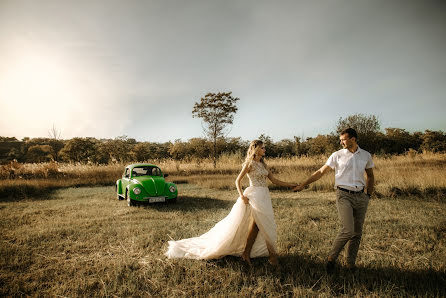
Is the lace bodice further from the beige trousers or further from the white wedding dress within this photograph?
the beige trousers

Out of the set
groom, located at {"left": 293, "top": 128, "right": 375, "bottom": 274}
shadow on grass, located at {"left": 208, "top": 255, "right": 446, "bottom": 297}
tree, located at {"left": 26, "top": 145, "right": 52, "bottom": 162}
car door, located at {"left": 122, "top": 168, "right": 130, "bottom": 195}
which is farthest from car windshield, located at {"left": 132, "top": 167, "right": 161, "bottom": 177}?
tree, located at {"left": 26, "top": 145, "right": 52, "bottom": 162}

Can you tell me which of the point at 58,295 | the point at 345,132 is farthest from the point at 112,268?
the point at 345,132

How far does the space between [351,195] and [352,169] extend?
39 centimetres

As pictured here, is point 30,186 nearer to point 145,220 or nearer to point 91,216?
point 91,216

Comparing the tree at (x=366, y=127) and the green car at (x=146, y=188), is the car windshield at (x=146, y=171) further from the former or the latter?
the tree at (x=366, y=127)

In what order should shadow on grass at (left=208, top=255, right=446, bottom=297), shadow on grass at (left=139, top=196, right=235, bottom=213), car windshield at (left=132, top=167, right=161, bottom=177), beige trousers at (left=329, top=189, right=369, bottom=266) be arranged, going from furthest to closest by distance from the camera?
car windshield at (left=132, top=167, right=161, bottom=177) < shadow on grass at (left=139, top=196, right=235, bottom=213) < beige trousers at (left=329, top=189, right=369, bottom=266) < shadow on grass at (left=208, top=255, right=446, bottom=297)

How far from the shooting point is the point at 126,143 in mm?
33344

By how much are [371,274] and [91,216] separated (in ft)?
24.2

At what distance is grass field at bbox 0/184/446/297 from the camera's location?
9.73 ft

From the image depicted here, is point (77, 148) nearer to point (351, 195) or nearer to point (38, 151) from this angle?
point (38, 151)

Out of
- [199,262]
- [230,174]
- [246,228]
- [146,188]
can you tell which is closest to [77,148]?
[230,174]

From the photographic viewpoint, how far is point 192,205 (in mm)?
8391

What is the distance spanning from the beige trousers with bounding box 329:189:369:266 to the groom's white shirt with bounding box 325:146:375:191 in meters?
0.14

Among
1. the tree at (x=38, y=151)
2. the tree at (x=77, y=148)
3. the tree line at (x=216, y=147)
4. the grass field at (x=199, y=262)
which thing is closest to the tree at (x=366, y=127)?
the tree line at (x=216, y=147)
